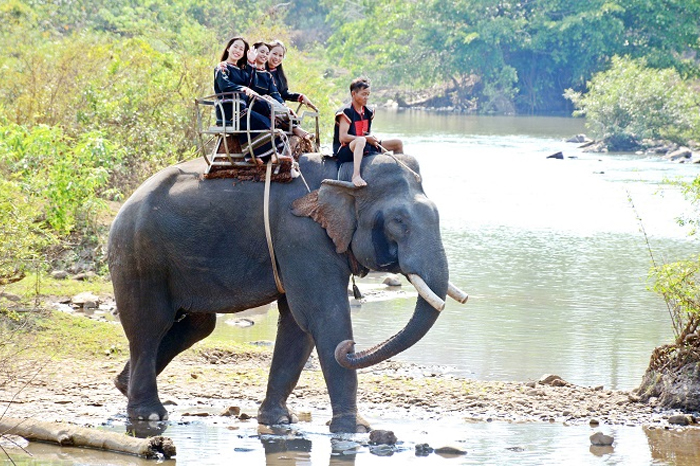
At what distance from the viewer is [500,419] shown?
8.71m

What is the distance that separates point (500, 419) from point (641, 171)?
75.0 feet

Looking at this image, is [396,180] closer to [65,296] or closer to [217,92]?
[217,92]

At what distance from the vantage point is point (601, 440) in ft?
26.2

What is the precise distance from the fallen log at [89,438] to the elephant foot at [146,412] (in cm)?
104

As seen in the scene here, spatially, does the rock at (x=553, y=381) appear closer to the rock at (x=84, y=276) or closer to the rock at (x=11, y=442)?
the rock at (x=11, y=442)

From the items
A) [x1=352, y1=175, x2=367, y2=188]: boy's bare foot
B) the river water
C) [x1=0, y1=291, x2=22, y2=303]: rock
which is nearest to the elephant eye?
[x1=352, y1=175, x2=367, y2=188]: boy's bare foot

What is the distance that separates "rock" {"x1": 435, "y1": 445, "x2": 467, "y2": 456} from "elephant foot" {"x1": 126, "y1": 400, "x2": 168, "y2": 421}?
1.87 meters

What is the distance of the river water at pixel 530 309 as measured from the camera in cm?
786

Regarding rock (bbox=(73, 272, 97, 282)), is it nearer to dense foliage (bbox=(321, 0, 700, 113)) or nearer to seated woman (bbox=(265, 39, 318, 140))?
seated woman (bbox=(265, 39, 318, 140))

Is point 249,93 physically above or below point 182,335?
above

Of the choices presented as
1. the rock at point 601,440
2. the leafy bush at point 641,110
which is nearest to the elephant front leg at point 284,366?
the rock at point 601,440

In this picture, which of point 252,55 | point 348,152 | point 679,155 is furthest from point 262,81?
point 679,155

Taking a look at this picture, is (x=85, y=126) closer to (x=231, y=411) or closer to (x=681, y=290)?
(x=231, y=411)

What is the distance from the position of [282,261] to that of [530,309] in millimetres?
6776
